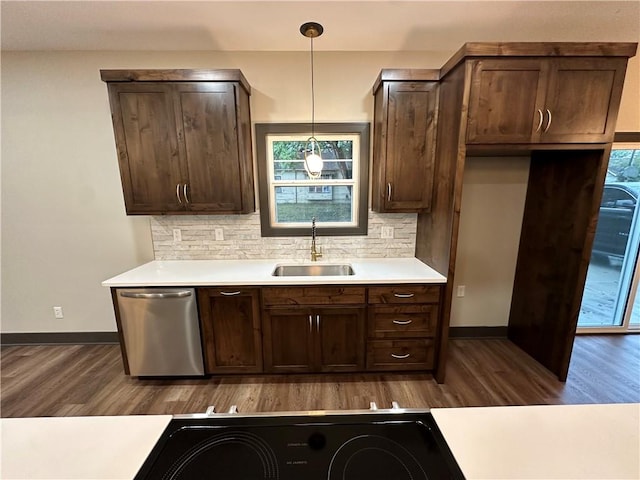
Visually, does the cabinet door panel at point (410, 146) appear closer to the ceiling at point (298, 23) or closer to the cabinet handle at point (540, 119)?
the ceiling at point (298, 23)

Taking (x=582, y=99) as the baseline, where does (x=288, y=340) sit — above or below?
below

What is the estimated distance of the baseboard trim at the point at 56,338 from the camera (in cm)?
275

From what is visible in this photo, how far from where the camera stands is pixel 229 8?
6.05 feet

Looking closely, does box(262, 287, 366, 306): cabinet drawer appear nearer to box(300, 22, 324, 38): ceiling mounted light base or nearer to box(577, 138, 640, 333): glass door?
box(300, 22, 324, 38): ceiling mounted light base

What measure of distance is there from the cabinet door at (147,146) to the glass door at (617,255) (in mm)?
4040

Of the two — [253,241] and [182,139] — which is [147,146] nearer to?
[182,139]

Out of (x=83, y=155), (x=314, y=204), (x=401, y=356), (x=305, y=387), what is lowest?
(x=305, y=387)

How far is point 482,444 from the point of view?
0.74m

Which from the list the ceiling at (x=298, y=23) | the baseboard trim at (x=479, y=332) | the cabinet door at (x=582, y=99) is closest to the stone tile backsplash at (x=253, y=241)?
the baseboard trim at (x=479, y=332)

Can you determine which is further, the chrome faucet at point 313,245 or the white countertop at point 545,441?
the chrome faucet at point 313,245

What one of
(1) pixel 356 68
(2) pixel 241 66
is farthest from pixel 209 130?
(1) pixel 356 68

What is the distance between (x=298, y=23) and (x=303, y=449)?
99.6 inches

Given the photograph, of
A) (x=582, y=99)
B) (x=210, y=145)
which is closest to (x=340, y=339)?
(x=210, y=145)

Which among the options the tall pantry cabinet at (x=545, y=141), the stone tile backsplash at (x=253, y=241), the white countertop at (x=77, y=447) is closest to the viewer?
the white countertop at (x=77, y=447)
